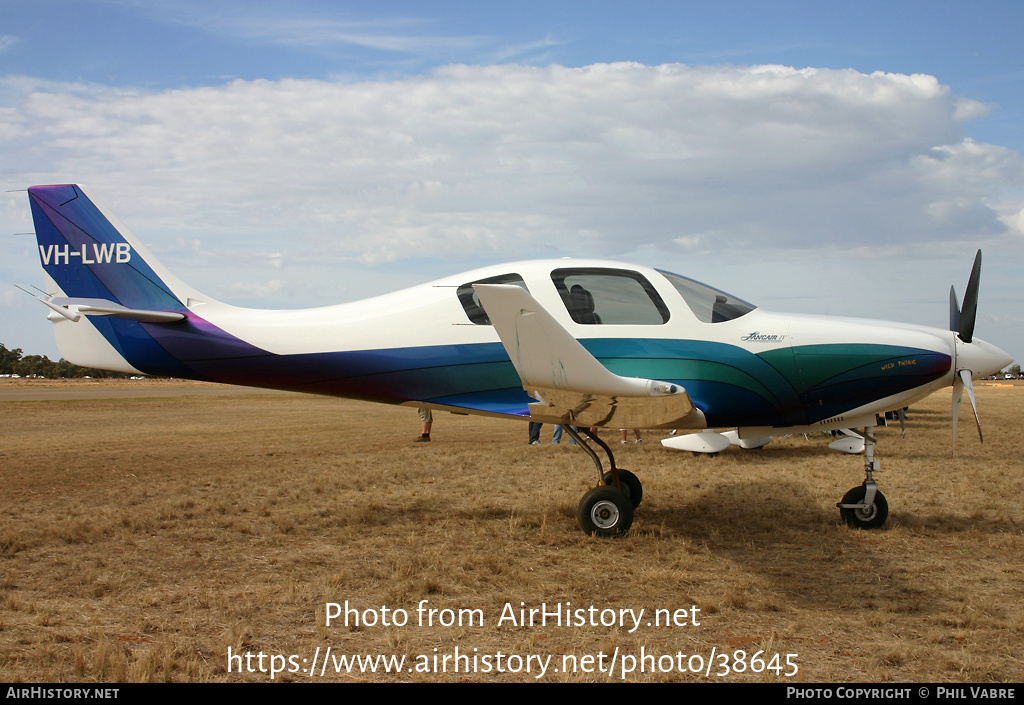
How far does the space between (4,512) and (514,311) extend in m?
7.16

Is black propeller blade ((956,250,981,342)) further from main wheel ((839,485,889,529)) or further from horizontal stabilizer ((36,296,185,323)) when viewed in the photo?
horizontal stabilizer ((36,296,185,323))

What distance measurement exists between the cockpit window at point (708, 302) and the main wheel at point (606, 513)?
6.38ft

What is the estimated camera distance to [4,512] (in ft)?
26.9

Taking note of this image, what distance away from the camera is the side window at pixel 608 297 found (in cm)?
672

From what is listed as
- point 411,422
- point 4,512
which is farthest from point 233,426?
point 4,512

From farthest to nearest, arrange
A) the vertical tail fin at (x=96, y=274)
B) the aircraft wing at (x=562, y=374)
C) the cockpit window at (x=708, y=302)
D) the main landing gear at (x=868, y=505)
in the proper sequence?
1. the vertical tail fin at (x=96, y=274)
2. the main landing gear at (x=868, y=505)
3. the cockpit window at (x=708, y=302)
4. the aircraft wing at (x=562, y=374)

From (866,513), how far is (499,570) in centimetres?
403

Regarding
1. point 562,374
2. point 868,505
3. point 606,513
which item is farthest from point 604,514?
point 868,505

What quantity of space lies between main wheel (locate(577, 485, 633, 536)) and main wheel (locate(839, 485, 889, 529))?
2370 mm

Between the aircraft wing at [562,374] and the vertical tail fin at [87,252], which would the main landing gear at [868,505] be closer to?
the aircraft wing at [562,374]

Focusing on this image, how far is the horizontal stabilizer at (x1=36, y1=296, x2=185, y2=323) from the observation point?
23.6 ft

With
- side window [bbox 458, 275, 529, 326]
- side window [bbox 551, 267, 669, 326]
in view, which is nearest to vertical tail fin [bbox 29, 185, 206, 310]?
side window [bbox 458, 275, 529, 326]

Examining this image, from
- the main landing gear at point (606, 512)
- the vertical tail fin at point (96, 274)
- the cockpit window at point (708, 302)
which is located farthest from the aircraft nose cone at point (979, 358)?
the vertical tail fin at point (96, 274)

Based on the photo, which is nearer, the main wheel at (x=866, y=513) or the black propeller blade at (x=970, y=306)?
the black propeller blade at (x=970, y=306)
